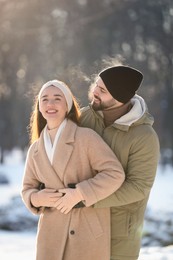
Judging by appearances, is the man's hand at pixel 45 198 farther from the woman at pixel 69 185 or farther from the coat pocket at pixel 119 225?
the coat pocket at pixel 119 225

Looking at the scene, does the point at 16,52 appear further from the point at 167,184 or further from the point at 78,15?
the point at 167,184

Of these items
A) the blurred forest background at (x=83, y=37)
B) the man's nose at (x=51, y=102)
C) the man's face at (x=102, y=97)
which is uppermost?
the blurred forest background at (x=83, y=37)

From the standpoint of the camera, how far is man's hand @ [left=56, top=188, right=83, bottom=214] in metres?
2.68

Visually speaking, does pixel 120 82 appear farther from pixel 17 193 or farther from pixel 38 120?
pixel 17 193

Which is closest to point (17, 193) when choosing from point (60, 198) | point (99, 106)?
point (99, 106)

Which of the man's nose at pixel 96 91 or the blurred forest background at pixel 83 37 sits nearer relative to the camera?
the man's nose at pixel 96 91

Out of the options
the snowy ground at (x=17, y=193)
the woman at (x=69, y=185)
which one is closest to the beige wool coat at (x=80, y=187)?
the woman at (x=69, y=185)

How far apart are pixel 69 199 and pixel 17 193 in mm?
9289

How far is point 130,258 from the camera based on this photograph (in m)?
2.82

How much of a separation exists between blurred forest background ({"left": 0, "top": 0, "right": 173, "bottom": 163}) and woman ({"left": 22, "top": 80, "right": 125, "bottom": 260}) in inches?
280

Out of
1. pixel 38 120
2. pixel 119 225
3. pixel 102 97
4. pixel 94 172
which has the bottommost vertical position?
pixel 119 225

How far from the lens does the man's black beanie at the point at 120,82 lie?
112 inches

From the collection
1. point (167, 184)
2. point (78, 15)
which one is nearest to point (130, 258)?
point (78, 15)

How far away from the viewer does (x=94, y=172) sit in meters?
2.79
